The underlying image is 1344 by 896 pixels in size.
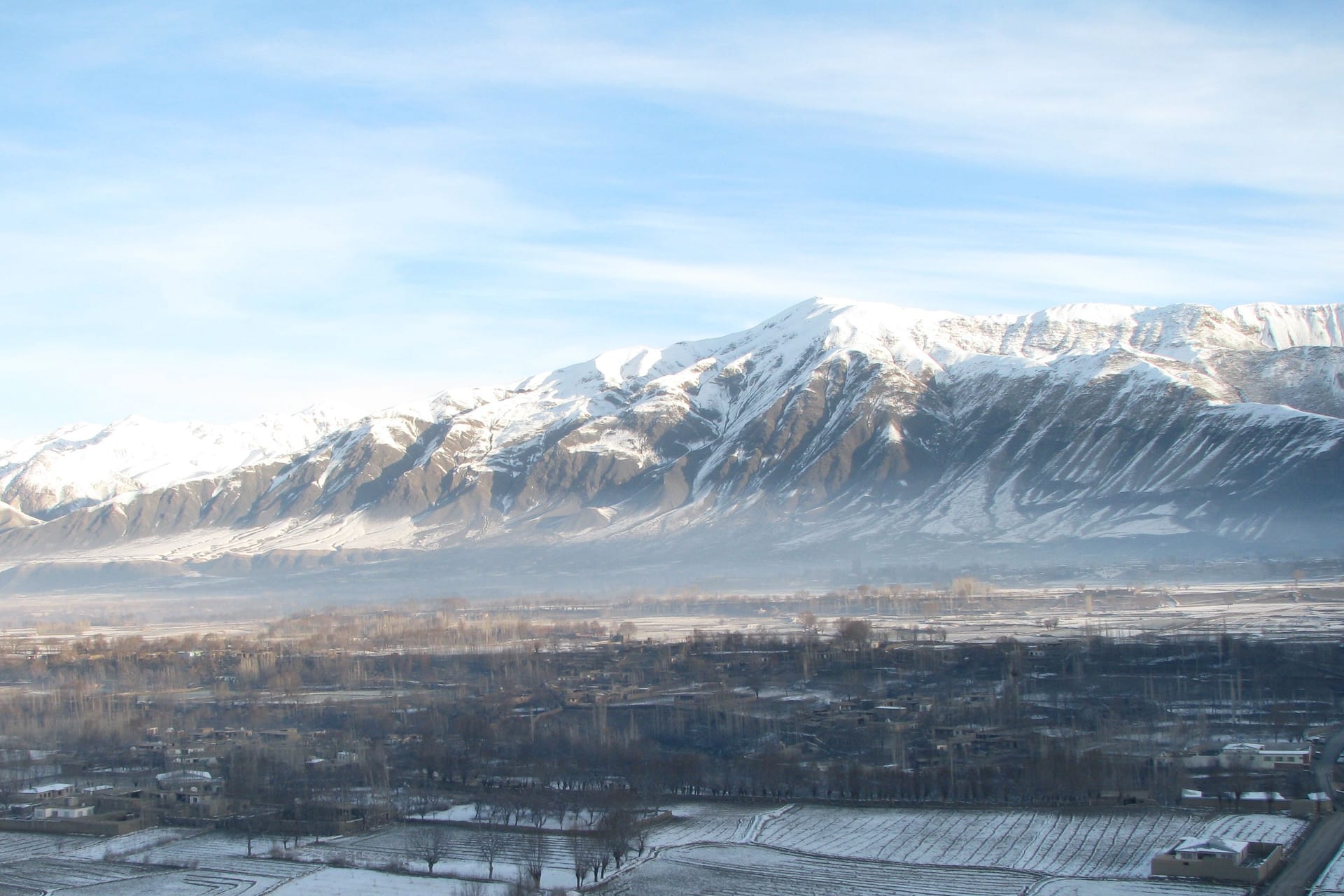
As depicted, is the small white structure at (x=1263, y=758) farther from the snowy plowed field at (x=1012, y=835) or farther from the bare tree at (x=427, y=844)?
the bare tree at (x=427, y=844)

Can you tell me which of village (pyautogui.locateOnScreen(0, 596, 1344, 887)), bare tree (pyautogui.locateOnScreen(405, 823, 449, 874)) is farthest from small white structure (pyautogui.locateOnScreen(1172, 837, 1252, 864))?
bare tree (pyautogui.locateOnScreen(405, 823, 449, 874))

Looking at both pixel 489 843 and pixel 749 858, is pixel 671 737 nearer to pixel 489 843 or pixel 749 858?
pixel 489 843

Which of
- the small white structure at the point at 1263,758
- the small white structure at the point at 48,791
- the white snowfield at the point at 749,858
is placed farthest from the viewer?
the small white structure at the point at 48,791

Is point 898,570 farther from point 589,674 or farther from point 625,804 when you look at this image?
point 625,804

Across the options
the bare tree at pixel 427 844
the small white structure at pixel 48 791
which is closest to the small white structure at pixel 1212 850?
the bare tree at pixel 427 844

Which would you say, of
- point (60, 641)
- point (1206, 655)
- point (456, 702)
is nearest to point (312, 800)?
point (456, 702)

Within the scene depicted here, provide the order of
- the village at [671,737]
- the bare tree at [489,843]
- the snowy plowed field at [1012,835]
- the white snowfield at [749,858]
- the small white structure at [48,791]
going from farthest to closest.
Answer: the small white structure at [48,791] < the village at [671,737] < the bare tree at [489,843] < the snowy plowed field at [1012,835] < the white snowfield at [749,858]

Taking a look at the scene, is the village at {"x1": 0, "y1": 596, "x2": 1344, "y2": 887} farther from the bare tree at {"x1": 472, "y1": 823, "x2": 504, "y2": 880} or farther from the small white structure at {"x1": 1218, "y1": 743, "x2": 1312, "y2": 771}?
the bare tree at {"x1": 472, "y1": 823, "x2": 504, "y2": 880}

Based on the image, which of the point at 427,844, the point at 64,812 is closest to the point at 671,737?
the point at 427,844
